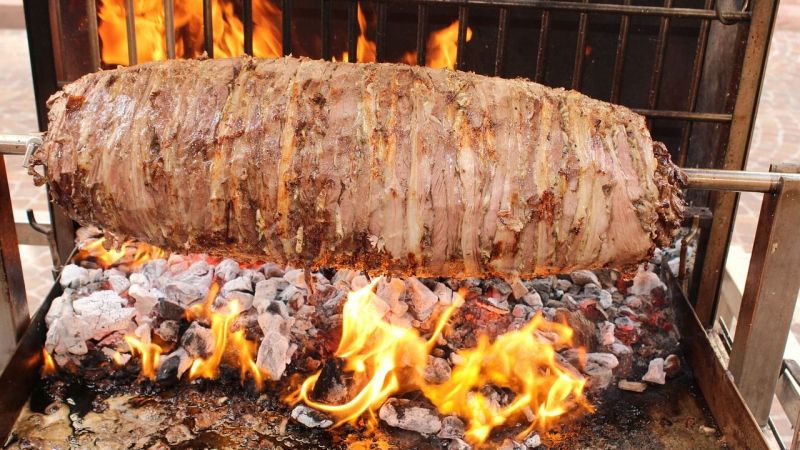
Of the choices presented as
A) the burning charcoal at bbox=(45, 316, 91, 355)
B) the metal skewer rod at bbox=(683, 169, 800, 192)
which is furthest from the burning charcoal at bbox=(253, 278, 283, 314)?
the metal skewer rod at bbox=(683, 169, 800, 192)

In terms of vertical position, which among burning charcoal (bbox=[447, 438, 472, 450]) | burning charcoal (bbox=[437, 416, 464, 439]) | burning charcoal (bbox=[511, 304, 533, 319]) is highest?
burning charcoal (bbox=[511, 304, 533, 319])

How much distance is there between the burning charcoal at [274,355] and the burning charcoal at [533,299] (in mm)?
1293

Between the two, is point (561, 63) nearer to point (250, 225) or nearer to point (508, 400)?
point (508, 400)

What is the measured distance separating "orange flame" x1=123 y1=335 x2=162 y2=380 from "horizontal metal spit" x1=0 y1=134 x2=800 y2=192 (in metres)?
1.16

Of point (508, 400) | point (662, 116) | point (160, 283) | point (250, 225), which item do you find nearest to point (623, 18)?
point (662, 116)

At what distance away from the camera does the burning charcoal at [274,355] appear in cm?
347

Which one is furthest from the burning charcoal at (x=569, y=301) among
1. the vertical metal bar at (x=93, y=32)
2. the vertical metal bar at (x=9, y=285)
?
the vertical metal bar at (x=93, y=32)

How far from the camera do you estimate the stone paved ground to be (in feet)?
21.5

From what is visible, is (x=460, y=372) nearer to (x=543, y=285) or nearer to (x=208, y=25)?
(x=543, y=285)

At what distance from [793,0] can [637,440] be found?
1505 cm

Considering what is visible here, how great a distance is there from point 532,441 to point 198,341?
162cm

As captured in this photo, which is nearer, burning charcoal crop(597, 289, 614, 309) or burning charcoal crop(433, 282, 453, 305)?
burning charcoal crop(433, 282, 453, 305)

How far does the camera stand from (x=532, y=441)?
3.18 meters

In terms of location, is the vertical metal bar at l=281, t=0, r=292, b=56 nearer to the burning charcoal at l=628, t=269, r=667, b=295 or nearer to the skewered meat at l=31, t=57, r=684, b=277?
the skewered meat at l=31, t=57, r=684, b=277
